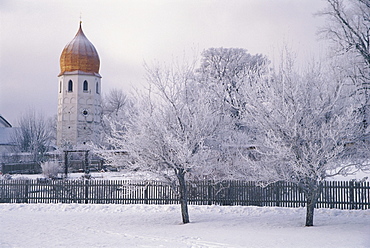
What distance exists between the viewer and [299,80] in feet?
38.3

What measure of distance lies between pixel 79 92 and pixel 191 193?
162 ft

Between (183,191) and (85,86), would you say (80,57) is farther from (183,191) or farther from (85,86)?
(183,191)

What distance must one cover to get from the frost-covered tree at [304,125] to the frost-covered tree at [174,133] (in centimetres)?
147

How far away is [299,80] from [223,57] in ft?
83.2

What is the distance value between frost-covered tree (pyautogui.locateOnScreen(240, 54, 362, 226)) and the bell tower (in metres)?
50.7

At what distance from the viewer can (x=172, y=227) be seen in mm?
12516

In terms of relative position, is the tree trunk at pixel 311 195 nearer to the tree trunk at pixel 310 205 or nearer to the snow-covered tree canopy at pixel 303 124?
the tree trunk at pixel 310 205

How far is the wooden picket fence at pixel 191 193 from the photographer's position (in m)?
15.5

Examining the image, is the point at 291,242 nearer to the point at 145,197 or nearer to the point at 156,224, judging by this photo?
the point at 156,224

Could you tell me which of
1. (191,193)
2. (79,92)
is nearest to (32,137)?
(79,92)

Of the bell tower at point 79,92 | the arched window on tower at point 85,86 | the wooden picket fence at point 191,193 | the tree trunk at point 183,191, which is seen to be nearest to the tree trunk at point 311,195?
the wooden picket fence at point 191,193

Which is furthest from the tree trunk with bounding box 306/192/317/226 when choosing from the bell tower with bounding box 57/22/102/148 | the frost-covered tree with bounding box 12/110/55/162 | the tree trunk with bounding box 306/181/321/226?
the bell tower with bounding box 57/22/102/148

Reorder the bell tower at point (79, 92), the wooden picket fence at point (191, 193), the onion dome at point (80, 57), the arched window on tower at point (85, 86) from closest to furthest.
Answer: the wooden picket fence at point (191, 193), the onion dome at point (80, 57), the bell tower at point (79, 92), the arched window on tower at point (85, 86)

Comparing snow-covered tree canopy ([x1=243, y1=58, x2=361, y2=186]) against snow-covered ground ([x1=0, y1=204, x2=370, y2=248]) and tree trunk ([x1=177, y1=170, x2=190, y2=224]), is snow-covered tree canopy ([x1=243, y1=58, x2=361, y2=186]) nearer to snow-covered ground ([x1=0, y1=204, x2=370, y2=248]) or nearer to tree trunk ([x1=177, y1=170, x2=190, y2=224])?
snow-covered ground ([x1=0, y1=204, x2=370, y2=248])
